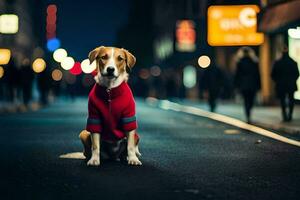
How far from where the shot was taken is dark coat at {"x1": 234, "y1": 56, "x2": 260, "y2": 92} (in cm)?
1941

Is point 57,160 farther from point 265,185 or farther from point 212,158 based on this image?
point 265,185

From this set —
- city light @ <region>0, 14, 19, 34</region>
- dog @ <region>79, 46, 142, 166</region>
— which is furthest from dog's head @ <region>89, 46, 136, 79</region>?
city light @ <region>0, 14, 19, 34</region>

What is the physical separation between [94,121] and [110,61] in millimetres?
743

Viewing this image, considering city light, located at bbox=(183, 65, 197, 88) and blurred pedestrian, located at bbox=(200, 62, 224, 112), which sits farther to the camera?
city light, located at bbox=(183, 65, 197, 88)

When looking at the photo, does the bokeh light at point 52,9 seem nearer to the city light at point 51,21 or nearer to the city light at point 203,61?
the city light at point 51,21

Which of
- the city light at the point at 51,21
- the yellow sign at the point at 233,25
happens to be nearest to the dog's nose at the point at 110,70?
the yellow sign at the point at 233,25

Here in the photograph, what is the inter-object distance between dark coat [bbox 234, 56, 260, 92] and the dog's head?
1081 cm

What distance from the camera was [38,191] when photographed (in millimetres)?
7148

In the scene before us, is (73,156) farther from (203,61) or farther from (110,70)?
(203,61)

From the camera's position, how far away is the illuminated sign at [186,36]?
53344 millimetres

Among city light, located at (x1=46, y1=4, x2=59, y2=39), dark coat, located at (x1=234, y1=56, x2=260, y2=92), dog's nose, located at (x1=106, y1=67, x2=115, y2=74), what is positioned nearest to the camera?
dog's nose, located at (x1=106, y1=67, x2=115, y2=74)

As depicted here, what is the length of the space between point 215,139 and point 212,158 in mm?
3722

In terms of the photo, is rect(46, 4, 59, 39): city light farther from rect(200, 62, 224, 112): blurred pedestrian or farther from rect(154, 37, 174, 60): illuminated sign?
rect(200, 62, 224, 112): blurred pedestrian

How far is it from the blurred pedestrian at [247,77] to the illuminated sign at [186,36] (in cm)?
3328
